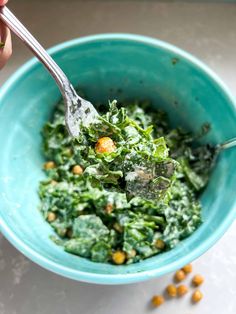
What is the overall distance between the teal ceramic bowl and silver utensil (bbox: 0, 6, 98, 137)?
11.9 inches

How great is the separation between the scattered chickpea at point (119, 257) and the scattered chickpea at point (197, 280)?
0.26 m

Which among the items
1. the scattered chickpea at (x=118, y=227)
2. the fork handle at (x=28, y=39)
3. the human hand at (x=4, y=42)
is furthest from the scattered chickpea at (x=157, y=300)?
the human hand at (x=4, y=42)

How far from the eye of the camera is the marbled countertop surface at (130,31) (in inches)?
60.8

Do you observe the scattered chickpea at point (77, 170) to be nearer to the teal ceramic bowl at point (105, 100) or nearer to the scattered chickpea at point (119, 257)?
the teal ceramic bowl at point (105, 100)

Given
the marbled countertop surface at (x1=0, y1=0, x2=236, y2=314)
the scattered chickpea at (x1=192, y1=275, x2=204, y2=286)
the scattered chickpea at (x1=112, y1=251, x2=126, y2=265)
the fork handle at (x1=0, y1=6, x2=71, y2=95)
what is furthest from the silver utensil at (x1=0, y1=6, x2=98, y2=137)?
the scattered chickpea at (x1=192, y1=275, x2=204, y2=286)

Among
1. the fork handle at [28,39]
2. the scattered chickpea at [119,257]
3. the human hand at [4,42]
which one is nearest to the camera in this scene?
the fork handle at [28,39]

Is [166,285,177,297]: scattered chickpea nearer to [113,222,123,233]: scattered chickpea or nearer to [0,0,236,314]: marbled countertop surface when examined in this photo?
[0,0,236,314]: marbled countertop surface

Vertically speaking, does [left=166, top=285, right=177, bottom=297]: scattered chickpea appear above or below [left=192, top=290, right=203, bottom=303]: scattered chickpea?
above

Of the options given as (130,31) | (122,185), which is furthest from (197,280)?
(130,31)

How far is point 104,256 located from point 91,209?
0.18 m

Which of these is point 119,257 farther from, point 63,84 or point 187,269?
point 63,84

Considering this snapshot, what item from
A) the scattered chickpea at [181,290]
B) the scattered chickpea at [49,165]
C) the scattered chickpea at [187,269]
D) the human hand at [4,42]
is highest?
the human hand at [4,42]

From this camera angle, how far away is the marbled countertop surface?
5.07 ft

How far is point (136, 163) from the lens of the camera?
127 cm
